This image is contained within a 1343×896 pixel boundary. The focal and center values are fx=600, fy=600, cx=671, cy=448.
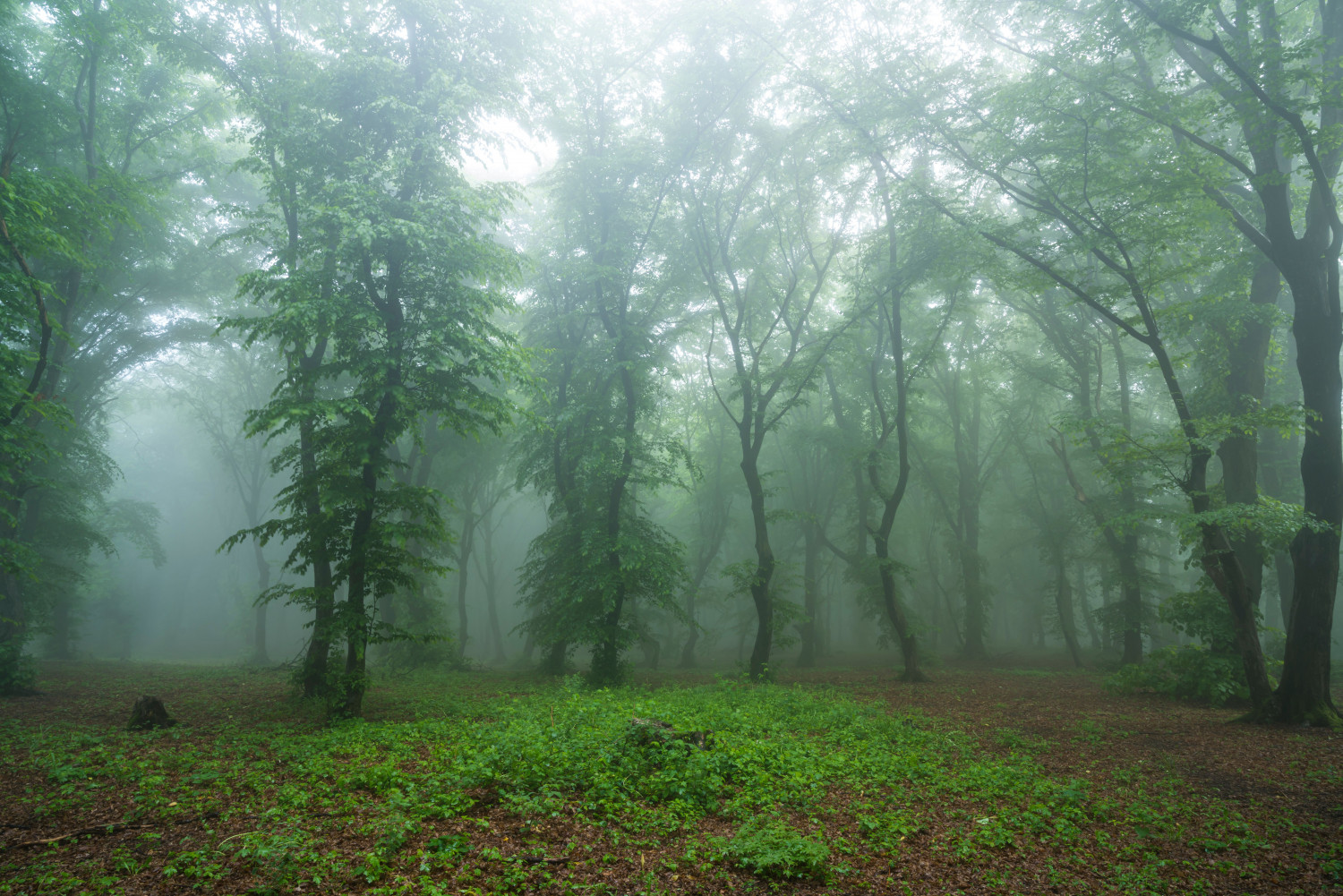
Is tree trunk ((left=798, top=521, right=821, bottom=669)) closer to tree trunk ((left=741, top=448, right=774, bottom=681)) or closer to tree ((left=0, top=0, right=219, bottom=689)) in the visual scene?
tree trunk ((left=741, top=448, right=774, bottom=681))

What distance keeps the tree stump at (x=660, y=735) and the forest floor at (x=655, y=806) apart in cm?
6

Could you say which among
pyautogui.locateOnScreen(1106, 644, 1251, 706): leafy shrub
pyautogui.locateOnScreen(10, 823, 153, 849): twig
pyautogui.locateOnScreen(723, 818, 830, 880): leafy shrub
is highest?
pyautogui.locateOnScreen(10, 823, 153, 849): twig

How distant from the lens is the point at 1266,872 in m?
4.68

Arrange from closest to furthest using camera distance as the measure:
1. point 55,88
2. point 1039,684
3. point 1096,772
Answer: point 1096,772
point 55,88
point 1039,684

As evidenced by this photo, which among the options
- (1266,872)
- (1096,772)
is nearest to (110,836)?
(1266,872)

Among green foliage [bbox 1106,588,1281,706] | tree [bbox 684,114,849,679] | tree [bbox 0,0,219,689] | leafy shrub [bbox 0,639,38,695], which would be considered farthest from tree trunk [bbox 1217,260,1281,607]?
leafy shrub [bbox 0,639,38,695]

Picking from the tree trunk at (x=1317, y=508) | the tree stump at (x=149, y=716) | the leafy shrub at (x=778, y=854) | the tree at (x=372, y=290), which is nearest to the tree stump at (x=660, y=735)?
the leafy shrub at (x=778, y=854)

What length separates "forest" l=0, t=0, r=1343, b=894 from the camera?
5098 millimetres

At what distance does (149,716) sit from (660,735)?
7845 millimetres

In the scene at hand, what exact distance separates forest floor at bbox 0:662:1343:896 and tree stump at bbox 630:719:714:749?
6 centimetres

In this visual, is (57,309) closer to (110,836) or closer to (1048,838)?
(110,836)

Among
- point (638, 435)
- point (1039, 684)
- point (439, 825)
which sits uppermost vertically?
point (638, 435)

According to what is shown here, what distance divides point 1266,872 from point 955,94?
42.5ft

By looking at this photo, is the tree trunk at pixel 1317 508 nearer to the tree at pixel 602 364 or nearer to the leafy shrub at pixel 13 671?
the tree at pixel 602 364
